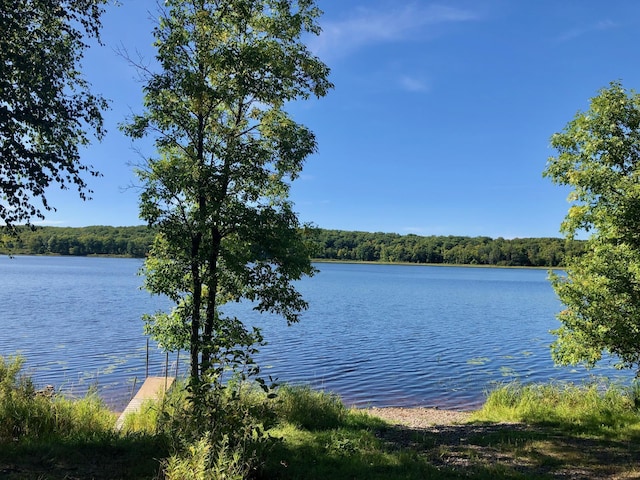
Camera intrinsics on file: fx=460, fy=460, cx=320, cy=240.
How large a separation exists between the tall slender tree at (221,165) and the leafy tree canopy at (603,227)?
5.16 m

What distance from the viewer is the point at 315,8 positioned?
8.82 meters

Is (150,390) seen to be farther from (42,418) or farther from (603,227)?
(603,227)

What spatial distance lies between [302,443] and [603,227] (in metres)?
6.78

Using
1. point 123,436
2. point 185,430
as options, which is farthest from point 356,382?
point 185,430

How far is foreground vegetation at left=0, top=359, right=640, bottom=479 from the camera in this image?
571cm

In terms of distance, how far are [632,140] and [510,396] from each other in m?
7.68

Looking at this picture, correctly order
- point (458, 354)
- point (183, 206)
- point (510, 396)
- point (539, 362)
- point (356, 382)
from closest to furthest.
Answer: point (183, 206) < point (510, 396) < point (356, 382) < point (539, 362) < point (458, 354)

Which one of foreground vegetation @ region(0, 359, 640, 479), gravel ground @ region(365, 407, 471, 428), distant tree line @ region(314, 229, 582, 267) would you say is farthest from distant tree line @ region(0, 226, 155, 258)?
foreground vegetation @ region(0, 359, 640, 479)

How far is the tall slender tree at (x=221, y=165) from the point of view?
806cm

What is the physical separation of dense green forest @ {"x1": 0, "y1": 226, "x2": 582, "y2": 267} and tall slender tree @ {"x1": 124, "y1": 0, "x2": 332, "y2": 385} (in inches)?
4540

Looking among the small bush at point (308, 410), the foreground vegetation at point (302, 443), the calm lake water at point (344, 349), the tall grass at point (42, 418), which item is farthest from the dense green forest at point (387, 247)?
the tall grass at point (42, 418)

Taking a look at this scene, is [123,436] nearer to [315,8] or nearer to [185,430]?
[185,430]

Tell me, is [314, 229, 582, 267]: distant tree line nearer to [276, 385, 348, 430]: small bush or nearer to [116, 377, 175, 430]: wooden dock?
[116, 377, 175, 430]: wooden dock

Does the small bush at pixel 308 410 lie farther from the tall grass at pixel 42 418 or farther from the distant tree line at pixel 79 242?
the distant tree line at pixel 79 242
